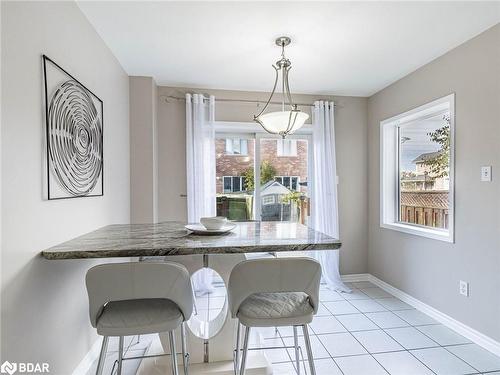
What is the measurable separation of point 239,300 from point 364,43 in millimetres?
2212

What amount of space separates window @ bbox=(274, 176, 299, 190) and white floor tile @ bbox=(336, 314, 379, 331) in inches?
64.5

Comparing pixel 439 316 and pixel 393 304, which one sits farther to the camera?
pixel 393 304

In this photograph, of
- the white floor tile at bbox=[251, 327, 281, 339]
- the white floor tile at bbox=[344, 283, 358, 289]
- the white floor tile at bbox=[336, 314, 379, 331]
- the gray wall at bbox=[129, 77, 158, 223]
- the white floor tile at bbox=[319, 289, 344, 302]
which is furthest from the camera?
the white floor tile at bbox=[344, 283, 358, 289]

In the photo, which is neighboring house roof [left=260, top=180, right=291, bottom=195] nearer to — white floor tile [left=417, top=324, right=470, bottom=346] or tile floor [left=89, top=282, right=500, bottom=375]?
tile floor [left=89, top=282, right=500, bottom=375]

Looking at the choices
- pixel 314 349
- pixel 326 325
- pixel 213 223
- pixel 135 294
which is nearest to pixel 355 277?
pixel 326 325

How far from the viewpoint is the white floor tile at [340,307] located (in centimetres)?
282

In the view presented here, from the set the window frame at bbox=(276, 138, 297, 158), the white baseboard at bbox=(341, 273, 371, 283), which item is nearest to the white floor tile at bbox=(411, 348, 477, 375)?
the white baseboard at bbox=(341, 273, 371, 283)

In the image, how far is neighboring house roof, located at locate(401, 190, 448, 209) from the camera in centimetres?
272

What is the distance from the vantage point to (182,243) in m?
1.49

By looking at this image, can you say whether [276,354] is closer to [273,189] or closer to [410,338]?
[410,338]

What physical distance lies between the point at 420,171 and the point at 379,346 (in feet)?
5.98

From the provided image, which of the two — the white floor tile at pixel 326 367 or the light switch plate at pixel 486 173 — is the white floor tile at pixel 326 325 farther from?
the light switch plate at pixel 486 173

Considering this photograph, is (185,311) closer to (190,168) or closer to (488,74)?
(190,168)

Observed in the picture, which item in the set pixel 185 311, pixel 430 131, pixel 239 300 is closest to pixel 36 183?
pixel 185 311
